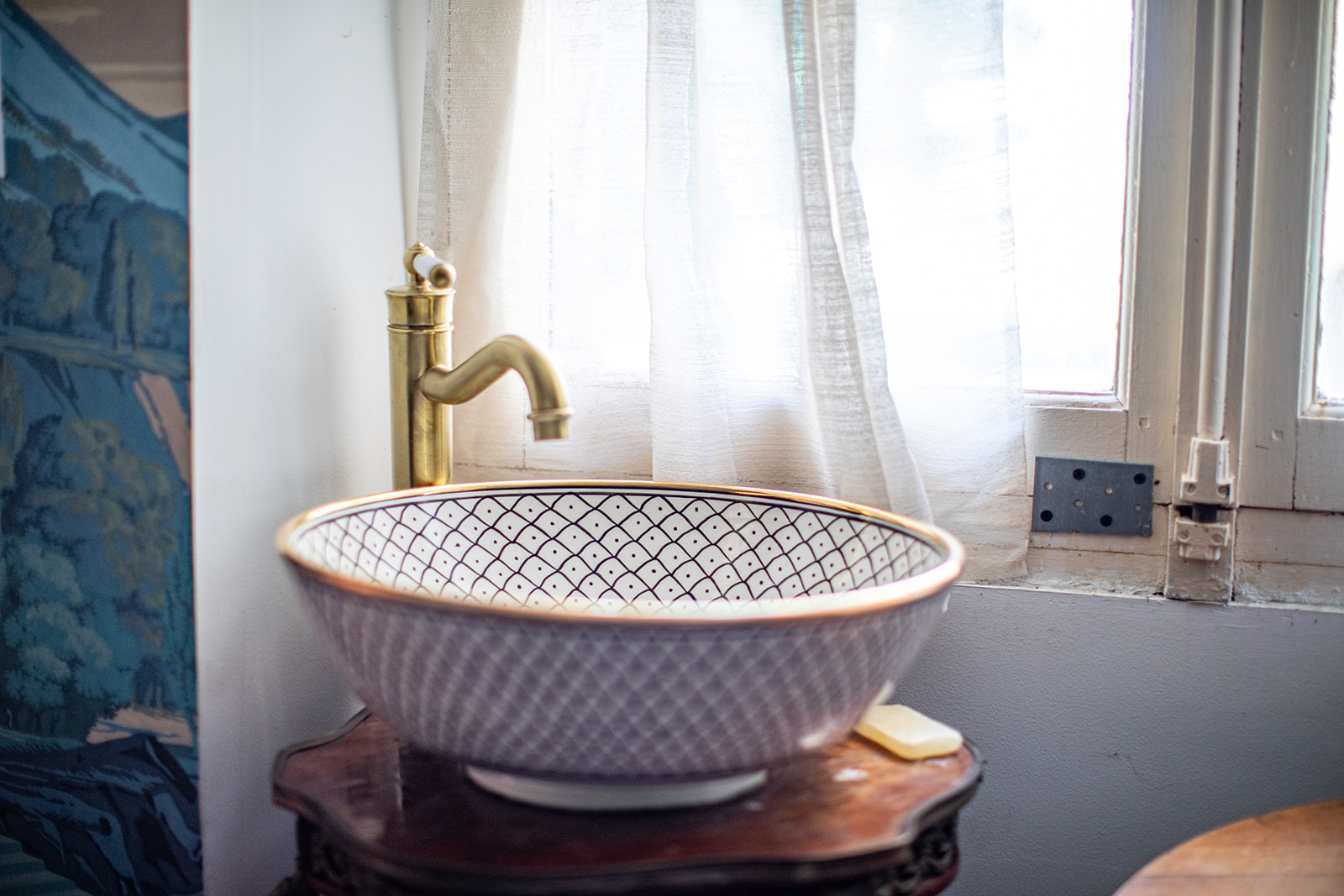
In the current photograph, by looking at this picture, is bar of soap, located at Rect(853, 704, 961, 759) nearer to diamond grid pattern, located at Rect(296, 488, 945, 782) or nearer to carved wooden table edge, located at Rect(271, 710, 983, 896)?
carved wooden table edge, located at Rect(271, 710, 983, 896)

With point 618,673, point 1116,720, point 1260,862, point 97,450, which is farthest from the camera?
point 1116,720

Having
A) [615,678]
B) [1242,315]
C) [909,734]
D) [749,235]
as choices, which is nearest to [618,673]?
[615,678]

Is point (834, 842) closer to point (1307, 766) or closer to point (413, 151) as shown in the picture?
point (1307, 766)

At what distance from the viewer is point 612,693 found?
1.76ft

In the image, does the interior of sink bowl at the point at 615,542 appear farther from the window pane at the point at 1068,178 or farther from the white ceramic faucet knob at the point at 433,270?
the window pane at the point at 1068,178

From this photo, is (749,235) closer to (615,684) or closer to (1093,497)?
(1093,497)

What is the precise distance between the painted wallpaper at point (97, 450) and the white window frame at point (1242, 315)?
0.75m

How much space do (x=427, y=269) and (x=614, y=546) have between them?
0.27 m

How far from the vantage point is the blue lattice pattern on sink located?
80 centimetres

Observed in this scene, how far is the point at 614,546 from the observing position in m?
0.87

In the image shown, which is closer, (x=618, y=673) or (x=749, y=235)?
(x=618, y=673)

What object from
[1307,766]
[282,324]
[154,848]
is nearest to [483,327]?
[282,324]

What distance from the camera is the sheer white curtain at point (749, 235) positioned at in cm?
89

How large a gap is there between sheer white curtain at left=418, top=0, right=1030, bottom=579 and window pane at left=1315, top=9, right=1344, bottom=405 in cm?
27
